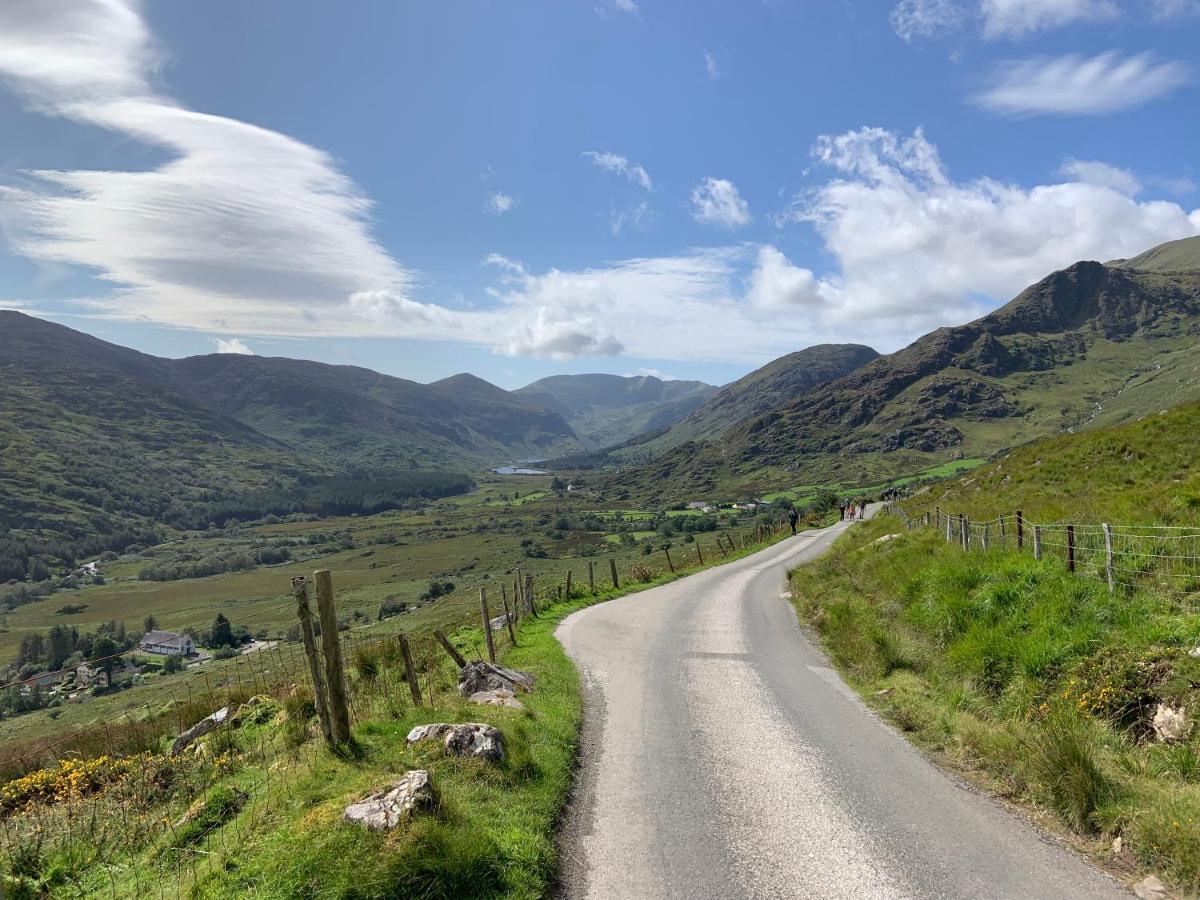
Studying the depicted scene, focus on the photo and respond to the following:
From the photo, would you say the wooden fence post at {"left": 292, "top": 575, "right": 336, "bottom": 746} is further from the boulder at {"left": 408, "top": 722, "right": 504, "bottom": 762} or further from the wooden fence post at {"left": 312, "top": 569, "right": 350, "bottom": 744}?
the boulder at {"left": 408, "top": 722, "right": 504, "bottom": 762}

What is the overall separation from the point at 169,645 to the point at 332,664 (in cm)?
9629

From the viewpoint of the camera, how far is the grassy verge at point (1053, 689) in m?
7.07

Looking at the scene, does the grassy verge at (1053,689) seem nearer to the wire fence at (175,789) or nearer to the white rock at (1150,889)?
the white rock at (1150,889)

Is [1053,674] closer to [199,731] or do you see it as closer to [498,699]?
[498,699]

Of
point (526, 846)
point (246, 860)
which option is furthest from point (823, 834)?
point (246, 860)

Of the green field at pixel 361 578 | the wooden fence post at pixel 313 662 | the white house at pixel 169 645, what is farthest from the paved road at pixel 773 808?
the white house at pixel 169 645

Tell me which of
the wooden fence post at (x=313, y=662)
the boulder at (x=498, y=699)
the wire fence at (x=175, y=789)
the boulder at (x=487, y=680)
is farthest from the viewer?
the boulder at (x=487, y=680)

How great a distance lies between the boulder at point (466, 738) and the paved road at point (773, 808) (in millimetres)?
1383

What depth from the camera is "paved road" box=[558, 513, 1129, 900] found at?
21.6ft

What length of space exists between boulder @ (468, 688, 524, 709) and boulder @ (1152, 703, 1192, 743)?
31.8ft

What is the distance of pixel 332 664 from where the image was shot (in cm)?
913

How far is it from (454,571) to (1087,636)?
131 m

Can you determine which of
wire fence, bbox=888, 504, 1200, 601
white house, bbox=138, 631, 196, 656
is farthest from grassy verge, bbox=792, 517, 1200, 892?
white house, bbox=138, 631, 196, 656

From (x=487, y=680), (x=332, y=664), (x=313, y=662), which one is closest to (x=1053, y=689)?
(x=487, y=680)
